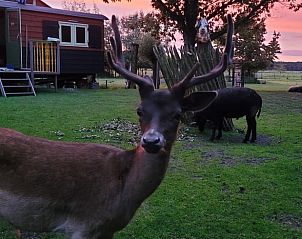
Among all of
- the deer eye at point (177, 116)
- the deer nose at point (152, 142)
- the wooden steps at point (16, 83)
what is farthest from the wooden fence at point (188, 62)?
the wooden steps at point (16, 83)

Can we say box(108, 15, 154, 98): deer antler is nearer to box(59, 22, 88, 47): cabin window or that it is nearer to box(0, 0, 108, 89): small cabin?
box(0, 0, 108, 89): small cabin

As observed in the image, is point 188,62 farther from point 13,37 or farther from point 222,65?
point 13,37

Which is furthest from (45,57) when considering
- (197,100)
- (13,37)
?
(197,100)

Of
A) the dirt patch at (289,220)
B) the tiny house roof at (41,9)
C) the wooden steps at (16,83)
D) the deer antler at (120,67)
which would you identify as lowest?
the dirt patch at (289,220)

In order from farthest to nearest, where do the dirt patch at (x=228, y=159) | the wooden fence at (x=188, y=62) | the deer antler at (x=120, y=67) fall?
the wooden fence at (x=188, y=62)
the dirt patch at (x=228, y=159)
the deer antler at (x=120, y=67)

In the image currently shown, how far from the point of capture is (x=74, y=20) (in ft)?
75.2

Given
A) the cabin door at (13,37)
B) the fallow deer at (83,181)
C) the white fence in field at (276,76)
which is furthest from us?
the white fence in field at (276,76)

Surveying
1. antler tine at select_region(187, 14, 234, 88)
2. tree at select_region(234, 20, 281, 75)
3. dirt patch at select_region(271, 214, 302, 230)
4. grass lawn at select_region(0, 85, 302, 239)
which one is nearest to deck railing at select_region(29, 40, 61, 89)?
grass lawn at select_region(0, 85, 302, 239)

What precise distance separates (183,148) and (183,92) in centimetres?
519

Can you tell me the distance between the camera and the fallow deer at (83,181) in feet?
11.2

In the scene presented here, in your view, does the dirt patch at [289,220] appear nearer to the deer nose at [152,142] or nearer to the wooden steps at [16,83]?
the deer nose at [152,142]

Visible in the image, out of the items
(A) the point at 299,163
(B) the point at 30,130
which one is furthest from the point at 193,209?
(B) the point at 30,130

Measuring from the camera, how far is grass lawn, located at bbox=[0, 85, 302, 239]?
16.1 feet

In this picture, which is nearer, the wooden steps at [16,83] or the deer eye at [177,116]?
the deer eye at [177,116]
